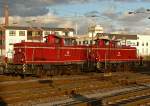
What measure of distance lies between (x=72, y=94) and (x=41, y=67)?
1297cm

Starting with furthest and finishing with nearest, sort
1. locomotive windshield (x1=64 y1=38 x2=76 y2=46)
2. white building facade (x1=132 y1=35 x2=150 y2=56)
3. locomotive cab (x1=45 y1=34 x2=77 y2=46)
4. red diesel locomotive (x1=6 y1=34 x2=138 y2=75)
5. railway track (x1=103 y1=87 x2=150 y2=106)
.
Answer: white building facade (x1=132 y1=35 x2=150 y2=56), locomotive windshield (x1=64 y1=38 x2=76 y2=46), locomotive cab (x1=45 y1=34 x2=77 y2=46), red diesel locomotive (x1=6 y1=34 x2=138 y2=75), railway track (x1=103 y1=87 x2=150 y2=106)

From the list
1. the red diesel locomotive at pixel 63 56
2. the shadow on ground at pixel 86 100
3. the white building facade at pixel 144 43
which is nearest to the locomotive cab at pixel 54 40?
the red diesel locomotive at pixel 63 56

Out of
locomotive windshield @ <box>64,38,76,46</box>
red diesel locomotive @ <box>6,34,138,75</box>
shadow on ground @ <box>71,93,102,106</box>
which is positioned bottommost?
shadow on ground @ <box>71,93,102,106</box>

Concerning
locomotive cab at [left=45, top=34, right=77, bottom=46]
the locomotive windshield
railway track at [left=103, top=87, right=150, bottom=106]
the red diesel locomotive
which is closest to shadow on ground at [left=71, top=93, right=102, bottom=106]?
railway track at [left=103, top=87, right=150, bottom=106]

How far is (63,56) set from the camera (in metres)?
33.7

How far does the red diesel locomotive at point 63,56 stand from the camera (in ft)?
103

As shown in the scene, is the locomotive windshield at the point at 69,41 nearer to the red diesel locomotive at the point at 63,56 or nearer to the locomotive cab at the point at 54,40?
the red diesel locomotive at the point at 63,56

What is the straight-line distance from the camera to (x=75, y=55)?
35.1 meters

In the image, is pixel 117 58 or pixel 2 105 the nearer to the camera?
pixel 2 105

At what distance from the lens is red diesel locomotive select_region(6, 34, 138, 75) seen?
103 feet

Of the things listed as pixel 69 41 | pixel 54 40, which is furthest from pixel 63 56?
pixel 54 40

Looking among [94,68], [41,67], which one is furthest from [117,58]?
[41,67]

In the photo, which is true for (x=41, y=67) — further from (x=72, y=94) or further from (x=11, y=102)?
(x=11, y=102)

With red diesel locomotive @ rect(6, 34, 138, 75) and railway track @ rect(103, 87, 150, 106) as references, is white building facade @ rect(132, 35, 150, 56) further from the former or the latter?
railway track @ rect(103, 87, 150, 106)
